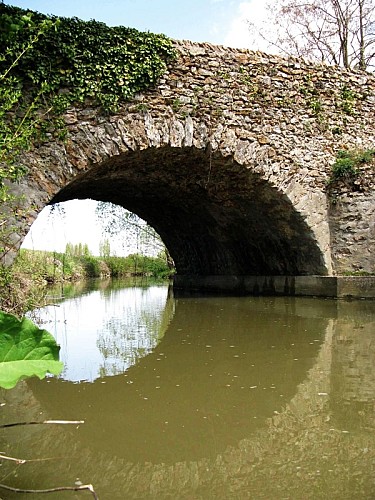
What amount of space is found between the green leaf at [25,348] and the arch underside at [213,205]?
5.68m

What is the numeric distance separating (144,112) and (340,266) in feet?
15.5

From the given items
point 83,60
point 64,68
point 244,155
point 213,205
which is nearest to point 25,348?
point 64,68

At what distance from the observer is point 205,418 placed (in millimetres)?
2637

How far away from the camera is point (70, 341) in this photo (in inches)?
208

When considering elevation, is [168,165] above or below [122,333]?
above

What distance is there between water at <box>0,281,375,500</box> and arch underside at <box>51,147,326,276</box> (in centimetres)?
381

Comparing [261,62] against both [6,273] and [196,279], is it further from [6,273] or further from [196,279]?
[196,279]

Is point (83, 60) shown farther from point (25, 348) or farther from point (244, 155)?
point (25, 348)

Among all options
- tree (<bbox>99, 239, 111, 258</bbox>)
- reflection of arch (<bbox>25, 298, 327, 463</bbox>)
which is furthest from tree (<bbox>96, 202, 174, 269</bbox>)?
reflection of arch (<bbox>25, 298, 327, 463</bbox>)

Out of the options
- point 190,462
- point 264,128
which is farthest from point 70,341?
point 264,128

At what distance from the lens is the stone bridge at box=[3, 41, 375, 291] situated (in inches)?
279

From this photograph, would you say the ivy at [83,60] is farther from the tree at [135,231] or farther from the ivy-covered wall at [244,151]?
the tree at [135,231]

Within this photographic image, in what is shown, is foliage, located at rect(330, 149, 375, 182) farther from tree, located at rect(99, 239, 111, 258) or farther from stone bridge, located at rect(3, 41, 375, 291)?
tree, located at rect(99, 239, 111, 258)

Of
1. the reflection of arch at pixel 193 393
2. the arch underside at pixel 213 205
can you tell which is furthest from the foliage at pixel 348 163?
the reflection of arch at pixel 193 393
